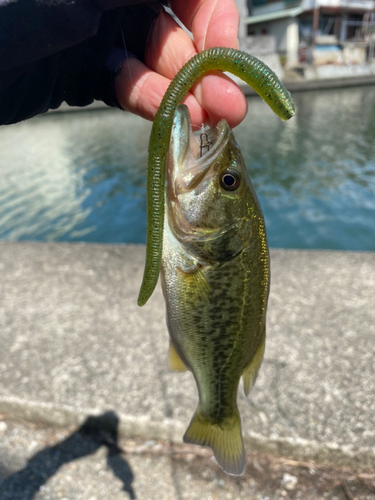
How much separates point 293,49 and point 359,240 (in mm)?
34714

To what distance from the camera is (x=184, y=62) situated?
6.33 ft

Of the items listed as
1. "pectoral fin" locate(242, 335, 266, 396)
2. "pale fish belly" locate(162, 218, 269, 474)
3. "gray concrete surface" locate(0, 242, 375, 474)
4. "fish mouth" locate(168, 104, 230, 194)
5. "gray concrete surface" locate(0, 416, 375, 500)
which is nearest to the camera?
"fish mouth" locate(168, 104, 230, 194)

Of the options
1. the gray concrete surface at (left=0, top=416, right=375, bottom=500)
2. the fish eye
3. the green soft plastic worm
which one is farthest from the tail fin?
the fish eye

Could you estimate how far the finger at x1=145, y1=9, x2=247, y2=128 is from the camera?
1.66 m

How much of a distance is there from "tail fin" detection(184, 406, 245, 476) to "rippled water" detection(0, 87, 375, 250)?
7.64 m

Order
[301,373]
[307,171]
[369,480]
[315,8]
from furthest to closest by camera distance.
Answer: [315,8], [307,171], [301,373], [369,480]

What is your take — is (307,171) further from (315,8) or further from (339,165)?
(315,8)

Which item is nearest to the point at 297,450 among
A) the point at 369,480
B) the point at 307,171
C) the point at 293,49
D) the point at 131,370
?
the point at 369,480

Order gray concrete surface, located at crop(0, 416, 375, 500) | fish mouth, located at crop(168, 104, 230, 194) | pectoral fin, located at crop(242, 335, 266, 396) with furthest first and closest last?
gray concrete surface, located at crop(0, 416, 375, 500), pectoral fin, located at crop(242, 335, 266, 396), fish mouth, located at crop(168, 104, 230, 194)

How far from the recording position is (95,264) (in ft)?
17.5

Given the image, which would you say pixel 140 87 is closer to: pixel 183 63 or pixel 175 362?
pixel 183 63

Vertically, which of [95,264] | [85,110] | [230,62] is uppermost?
[230,62]

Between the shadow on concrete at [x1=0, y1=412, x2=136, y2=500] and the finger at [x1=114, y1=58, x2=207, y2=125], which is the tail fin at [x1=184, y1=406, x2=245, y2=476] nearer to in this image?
the shadow on concrete at [x1=0, y1=412, x2=136, y2=500]

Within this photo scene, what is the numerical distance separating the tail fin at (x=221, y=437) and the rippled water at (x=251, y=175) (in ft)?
25.1
